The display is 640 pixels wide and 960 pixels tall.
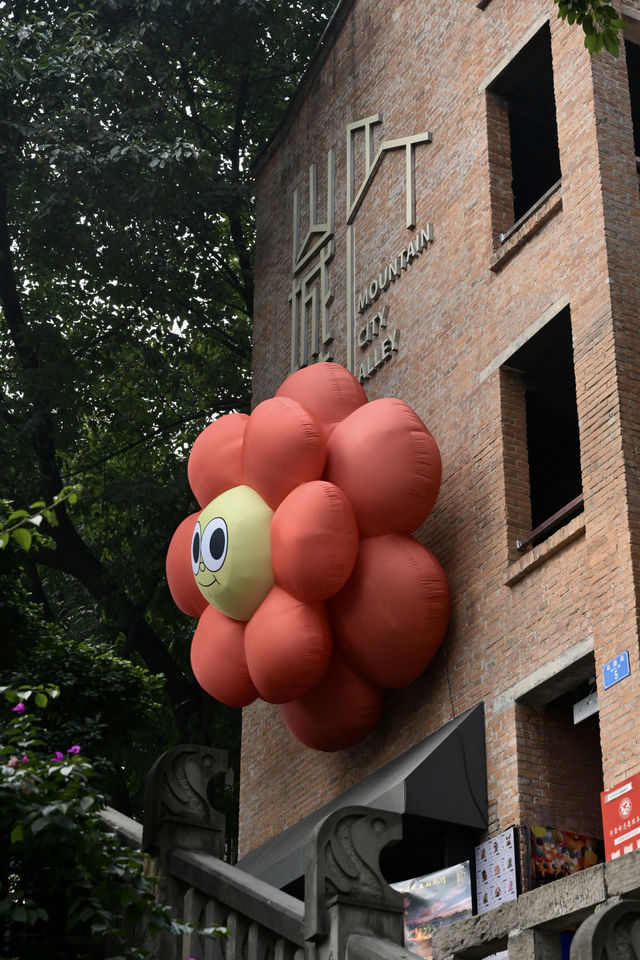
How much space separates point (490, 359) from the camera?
44.8 ft

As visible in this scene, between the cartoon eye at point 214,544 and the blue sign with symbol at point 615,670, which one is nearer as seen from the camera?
the blue sign with symbol at point 615,670

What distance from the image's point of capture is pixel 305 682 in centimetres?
1263

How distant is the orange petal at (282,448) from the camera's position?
41.8 feet

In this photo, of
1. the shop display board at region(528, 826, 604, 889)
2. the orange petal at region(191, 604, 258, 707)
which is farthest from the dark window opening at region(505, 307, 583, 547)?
the orange petal at region(191, 604, 258, 707)

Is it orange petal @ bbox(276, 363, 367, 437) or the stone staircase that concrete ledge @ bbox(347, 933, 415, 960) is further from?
orange petal @ bbox(276, 363, 367, 437)

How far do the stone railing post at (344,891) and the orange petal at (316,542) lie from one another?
6591mm

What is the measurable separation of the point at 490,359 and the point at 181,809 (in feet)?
25.0

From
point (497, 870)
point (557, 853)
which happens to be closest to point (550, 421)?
point (557, 853)

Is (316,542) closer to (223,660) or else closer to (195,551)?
(195,551)

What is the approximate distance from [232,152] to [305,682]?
46.3 feet

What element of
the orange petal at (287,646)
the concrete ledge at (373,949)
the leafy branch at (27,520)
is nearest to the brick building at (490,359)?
the orange petal at (287,646)

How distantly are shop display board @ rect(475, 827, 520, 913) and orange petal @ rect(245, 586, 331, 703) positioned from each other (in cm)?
223

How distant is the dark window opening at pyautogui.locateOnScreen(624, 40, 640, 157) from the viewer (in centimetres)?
1430

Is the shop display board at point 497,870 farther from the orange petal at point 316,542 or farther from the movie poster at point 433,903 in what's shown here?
the orange petal at point 316,542
